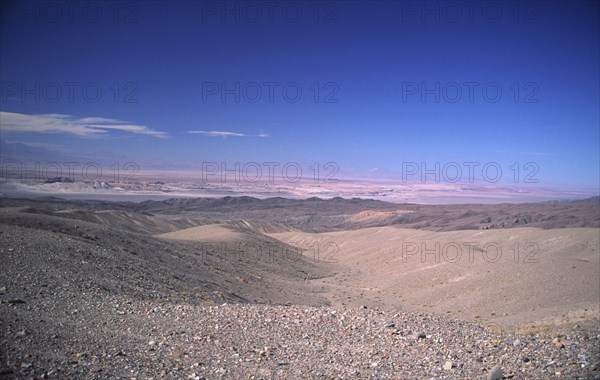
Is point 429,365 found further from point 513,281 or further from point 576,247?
point 576,247

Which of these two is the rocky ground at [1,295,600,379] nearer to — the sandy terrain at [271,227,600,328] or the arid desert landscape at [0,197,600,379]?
the arid desert landscape at [0,197,600,379]

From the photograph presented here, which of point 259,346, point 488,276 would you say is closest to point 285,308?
point 259,346

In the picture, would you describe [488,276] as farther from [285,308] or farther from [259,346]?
[259,346]

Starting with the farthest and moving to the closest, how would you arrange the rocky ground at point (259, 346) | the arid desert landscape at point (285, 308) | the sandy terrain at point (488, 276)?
the sandy terrain at point (488, 276), the arid desert landscape at point (285, 308), the rocky ground at point (259, 346)

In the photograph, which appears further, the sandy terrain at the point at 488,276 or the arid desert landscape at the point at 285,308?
the sandy terrain at the point at 488,276

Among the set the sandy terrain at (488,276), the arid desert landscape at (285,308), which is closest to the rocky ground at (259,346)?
the arid desert landscape at (285,308)

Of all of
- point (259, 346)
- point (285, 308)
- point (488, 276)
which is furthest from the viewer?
point (488, 276)

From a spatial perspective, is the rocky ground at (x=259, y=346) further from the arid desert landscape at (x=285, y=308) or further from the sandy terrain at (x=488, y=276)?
the sandy terrain at (x=488, y=276)

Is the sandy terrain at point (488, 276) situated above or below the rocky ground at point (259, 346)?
below

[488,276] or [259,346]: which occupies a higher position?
[259,346]

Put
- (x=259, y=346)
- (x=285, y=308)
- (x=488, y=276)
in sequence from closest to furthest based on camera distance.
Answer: (x=259, y=346), (x=285, y=308), (x=488, y=276)
